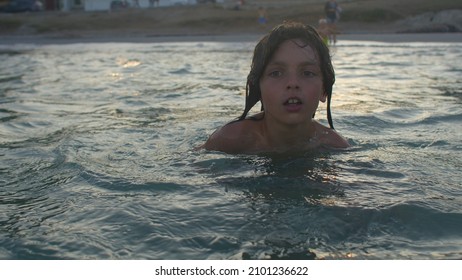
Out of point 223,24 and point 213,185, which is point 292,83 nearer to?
point 213,185

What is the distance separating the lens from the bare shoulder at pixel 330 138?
4.66 m

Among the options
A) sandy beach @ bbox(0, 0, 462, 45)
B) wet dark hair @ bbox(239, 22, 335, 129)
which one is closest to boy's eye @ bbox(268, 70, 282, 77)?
wet dark hair @ bbox(239, 22, 335, 129)

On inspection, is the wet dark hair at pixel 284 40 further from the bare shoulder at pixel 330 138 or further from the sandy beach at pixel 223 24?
the sandy beach at pixel 223 24

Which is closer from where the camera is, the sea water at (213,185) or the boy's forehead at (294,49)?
the sea water at (213,185)

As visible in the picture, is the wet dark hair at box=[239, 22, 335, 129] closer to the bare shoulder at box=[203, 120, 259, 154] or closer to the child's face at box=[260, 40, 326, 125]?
the child's face at box=[260, 40, 326, 125]

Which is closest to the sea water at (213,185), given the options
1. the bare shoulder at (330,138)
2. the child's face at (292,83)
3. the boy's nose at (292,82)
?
the bare shoulder at (330,138)

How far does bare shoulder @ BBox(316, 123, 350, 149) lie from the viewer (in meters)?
4.66

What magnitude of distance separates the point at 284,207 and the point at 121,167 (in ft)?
5.33

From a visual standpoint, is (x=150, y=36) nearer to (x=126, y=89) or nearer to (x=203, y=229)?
(x=126, y=89)

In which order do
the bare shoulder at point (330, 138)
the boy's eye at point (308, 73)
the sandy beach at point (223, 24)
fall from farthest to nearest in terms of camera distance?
the sandy beach at point (223, 24) < the bare shoulder at point (330, 138) < the boy's eye at point (308, 73)

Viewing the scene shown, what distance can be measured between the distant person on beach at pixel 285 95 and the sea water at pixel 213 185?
193 mm

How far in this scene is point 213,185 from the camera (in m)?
3.67

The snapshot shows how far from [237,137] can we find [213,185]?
948 millimetres
